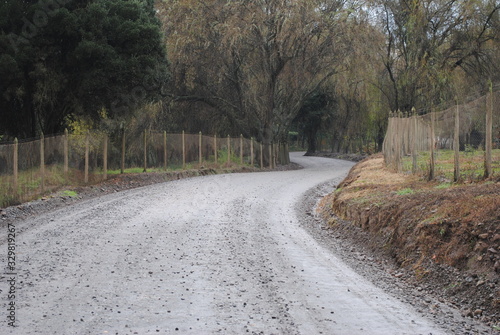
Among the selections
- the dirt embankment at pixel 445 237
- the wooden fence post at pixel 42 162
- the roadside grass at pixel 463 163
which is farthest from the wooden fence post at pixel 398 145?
the wooden fence post at pixel 42 162

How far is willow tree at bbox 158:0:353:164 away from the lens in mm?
33312

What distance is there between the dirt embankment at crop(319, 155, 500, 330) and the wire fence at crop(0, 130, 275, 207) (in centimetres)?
883

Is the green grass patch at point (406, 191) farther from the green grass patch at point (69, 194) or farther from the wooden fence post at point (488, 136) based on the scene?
the green grass patch at point (69, 194)

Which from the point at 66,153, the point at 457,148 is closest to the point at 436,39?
the point at 457,148

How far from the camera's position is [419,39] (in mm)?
35188

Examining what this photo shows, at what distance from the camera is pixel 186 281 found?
7.21 meters

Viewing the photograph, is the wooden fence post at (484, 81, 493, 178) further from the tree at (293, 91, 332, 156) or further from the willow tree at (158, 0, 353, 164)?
the tree at (293, 91, 332, 156)

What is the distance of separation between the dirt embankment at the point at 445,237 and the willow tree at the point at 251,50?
897 inches

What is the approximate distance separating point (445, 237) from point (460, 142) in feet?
19.7

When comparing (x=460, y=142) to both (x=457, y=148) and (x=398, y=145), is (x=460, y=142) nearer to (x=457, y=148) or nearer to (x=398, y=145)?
(x=457, y=148)

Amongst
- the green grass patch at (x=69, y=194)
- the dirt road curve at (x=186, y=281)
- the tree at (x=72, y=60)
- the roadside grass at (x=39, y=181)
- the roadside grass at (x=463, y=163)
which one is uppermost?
the tree at (x=72, y=60)

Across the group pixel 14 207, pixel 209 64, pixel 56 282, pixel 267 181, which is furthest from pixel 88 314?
pixel 209 64

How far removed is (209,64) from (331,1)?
28.9 ft

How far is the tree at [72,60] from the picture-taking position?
20.0 metres
